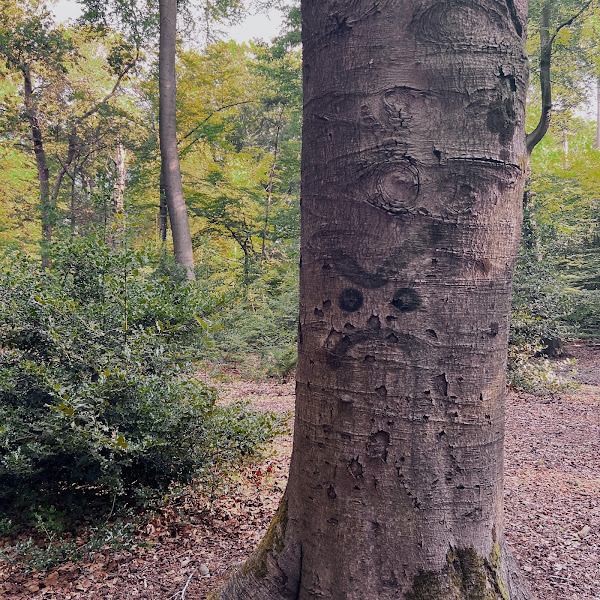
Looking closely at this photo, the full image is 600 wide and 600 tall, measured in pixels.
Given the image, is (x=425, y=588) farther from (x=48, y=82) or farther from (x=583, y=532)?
(x=48, y=82)

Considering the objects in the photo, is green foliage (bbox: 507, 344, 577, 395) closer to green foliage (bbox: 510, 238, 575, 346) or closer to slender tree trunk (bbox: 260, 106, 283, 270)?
green foliage (bbox: 510, 238, 575, 346)

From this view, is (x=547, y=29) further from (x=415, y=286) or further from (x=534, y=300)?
(x=415, y=286)

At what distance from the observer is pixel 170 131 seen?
31.1 ft

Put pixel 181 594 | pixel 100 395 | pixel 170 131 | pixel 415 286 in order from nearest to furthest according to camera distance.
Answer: pixel 415 286 < pixel 181 594 < pixel 100 395 < pixel 170 131

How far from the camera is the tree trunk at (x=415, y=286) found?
4.62 ft

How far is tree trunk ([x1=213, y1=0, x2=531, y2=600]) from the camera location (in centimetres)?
141

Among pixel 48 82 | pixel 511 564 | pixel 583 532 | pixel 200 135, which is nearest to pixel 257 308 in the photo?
pixel 200 135

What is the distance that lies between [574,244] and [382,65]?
17793mm

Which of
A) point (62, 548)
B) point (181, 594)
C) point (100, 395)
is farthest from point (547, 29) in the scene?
point (62, 548)

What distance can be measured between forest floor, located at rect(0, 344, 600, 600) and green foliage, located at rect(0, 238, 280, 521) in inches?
13.2

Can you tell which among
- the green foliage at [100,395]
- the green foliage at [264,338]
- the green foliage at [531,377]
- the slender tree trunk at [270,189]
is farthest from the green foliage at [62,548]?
the slender tree trunk at [270,189]

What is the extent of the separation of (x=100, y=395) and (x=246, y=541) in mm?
1296

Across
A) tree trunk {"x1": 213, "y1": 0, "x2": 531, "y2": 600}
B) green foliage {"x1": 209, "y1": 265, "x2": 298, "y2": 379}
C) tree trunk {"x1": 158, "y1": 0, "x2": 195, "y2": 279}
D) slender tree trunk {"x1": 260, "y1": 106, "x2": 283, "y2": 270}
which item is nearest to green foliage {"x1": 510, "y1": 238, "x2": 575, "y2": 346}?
green foliage {"x1": 209, "y1": 265, "x2": 298, "y2": 379}

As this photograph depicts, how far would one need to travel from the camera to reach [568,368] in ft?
39.6
